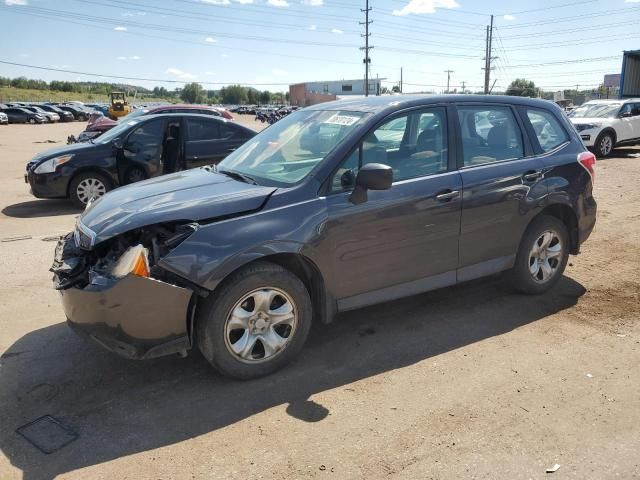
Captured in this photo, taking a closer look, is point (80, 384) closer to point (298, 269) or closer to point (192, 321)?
point (192, 321)

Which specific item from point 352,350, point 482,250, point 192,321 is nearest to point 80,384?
point 192,321

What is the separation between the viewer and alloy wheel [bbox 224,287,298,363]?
3.40 m

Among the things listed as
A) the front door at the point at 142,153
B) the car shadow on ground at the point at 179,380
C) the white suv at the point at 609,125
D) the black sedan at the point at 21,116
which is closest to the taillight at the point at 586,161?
the car shadow on ground at the point at 179,380

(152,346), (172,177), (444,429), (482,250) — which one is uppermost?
(172,177)

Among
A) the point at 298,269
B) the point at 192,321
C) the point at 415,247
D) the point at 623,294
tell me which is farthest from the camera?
the point at 623,294

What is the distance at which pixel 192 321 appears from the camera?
3340 mm

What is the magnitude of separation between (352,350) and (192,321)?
4.13ft

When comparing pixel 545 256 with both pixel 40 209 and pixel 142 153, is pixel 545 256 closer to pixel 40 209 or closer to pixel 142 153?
pixel 142 153

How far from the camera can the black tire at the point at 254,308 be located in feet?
10.9

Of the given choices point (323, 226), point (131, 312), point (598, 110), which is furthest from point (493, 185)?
point (598, 110)

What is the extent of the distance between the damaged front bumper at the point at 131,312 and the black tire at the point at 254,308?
13 centimetres

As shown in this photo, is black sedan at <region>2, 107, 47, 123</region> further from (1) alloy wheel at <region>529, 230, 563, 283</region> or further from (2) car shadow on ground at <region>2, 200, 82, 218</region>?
(1) alloy wheel at <region>529, 230, 563, 283</region>

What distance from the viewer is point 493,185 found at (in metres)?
4.41

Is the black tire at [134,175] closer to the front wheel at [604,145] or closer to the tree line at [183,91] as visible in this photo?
the front wheel at [604,145]
